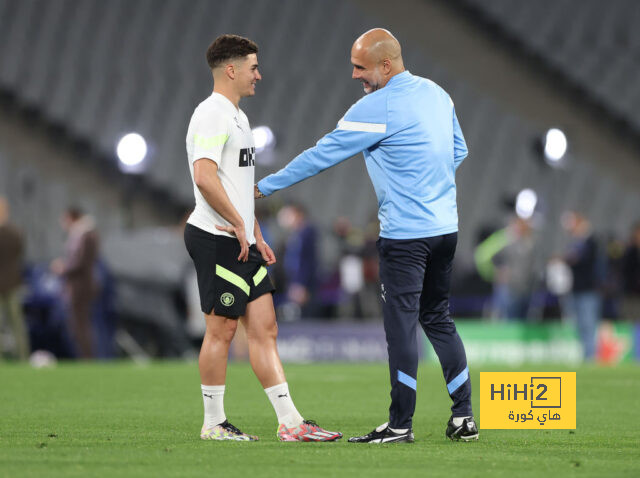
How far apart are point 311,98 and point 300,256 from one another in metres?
6.61

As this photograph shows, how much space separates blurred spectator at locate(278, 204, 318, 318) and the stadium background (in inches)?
88.1

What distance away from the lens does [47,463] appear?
16.5ft

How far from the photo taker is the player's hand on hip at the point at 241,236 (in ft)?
19.2

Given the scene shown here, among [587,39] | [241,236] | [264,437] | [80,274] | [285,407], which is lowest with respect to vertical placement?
[264,437]

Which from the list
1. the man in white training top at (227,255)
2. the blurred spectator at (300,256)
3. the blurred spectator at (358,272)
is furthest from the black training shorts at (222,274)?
the blurred spectator at (358,272)

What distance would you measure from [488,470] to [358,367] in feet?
30.6

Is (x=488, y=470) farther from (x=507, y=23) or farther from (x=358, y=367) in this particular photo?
(x=507, y=23)

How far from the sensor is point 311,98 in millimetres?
22188

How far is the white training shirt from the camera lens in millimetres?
5867

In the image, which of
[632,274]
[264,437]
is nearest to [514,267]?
[632,274]

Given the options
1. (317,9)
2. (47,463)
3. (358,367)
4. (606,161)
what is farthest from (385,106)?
(317,9)

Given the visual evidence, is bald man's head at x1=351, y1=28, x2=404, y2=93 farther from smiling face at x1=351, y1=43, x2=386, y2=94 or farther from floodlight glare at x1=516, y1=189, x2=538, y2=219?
floodlight glare at x1=516, y1=189, x2=538, y2=219

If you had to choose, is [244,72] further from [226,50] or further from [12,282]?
[12,282]

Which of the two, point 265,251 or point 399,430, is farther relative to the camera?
point 265,251
